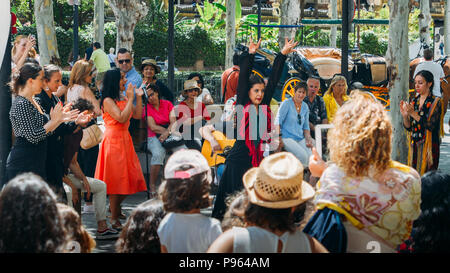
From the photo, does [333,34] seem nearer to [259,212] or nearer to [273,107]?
[273,107]

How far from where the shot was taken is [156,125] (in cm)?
891

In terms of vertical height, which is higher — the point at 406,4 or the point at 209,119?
the point at 406,4

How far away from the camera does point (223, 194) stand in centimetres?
675

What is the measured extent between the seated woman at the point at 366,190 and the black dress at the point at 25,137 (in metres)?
3.10

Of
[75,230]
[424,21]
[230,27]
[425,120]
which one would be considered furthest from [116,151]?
[424,21]

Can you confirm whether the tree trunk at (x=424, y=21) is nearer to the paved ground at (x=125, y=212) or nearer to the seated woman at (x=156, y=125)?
the paved ground at (x=125, y=212)

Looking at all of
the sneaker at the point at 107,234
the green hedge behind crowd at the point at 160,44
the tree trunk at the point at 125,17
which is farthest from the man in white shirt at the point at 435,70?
the green hedge behind crowd at the point at 160,44

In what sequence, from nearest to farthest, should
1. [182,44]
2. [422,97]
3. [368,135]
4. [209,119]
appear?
[368,135] → [422,97] → [209,119] → [182,44]

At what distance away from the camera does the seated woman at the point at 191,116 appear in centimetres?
919

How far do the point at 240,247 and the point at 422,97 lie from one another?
5627 mm

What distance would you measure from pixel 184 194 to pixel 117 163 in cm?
382

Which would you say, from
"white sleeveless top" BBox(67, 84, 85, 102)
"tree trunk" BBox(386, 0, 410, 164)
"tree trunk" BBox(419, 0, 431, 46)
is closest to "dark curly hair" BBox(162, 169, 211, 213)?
"white sleeveless top" BBox(67, 84, 85, 102)

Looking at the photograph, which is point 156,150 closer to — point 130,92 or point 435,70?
point 130,92
